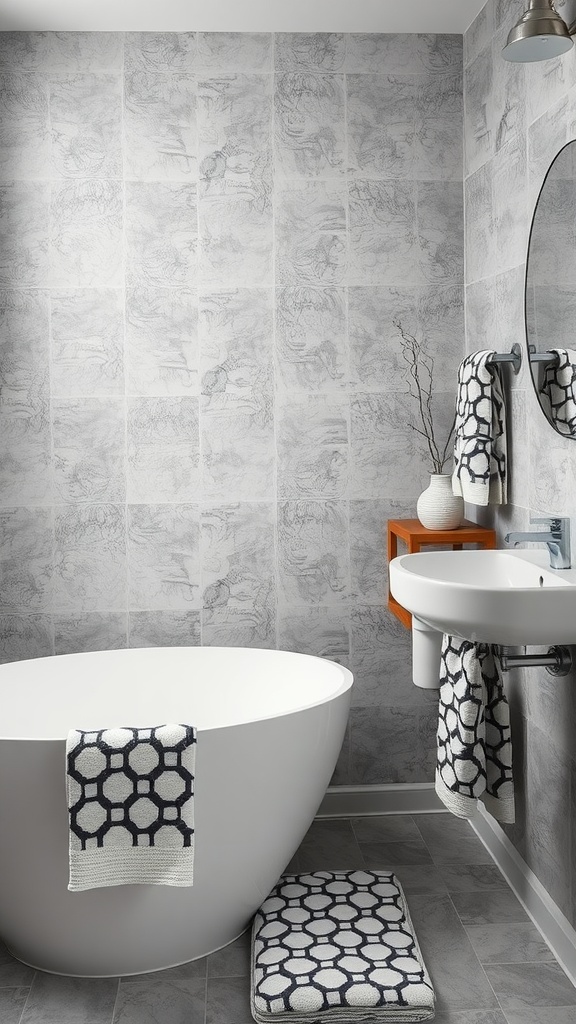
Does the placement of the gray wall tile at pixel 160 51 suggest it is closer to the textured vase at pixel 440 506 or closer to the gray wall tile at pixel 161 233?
the gray wall tile at pixel 161 233

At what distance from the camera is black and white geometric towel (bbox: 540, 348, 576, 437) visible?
2.25 meters

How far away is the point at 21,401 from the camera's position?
10.2ft

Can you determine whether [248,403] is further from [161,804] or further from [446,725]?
[161,804]

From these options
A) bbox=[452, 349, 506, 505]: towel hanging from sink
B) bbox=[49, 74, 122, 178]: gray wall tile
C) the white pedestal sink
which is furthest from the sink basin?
bbox=[49, 74, 122, 178]: gray wall tile

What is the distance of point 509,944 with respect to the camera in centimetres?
241

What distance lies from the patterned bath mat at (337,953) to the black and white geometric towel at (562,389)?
4.56ft

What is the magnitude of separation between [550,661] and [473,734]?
28cm

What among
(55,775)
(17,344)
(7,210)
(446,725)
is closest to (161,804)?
(55,775)

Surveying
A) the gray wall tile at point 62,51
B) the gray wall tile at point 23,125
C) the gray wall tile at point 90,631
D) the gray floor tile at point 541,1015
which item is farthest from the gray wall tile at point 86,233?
the gray floor tile at point 541,1015

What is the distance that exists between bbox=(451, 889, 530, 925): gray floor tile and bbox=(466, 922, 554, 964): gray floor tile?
0.10ft

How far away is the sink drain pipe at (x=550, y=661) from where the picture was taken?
86.5 inches

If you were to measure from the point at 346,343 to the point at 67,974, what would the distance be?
2111 millimetres

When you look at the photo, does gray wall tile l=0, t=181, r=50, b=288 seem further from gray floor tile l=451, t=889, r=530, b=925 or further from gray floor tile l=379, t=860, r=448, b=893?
gray floor tile l=451, t=889, r=530, b=925

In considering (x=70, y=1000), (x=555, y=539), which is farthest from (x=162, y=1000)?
(x=555, y=539)
